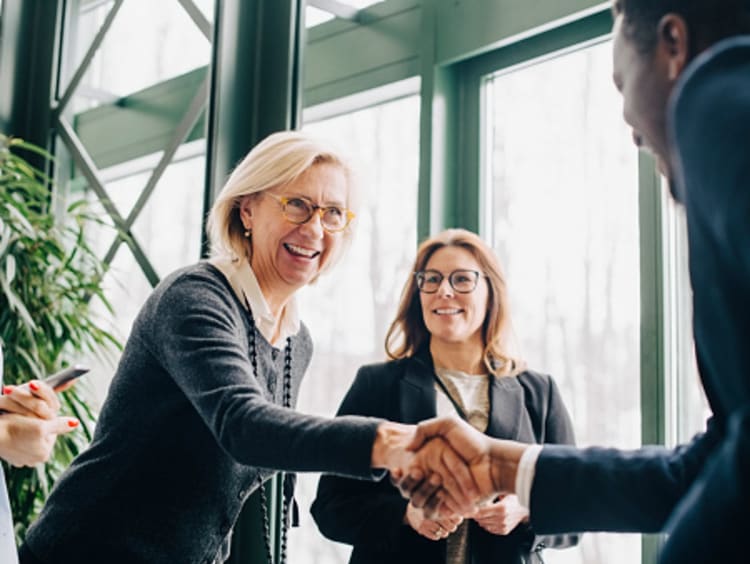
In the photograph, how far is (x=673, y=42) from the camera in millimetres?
1083

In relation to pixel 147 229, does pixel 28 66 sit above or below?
above

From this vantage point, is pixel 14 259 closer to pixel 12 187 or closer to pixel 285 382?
pixel 12 187

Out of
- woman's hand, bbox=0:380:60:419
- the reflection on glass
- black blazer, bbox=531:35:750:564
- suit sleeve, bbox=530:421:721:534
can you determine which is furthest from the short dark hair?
the reflection on glass

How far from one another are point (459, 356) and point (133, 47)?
2.50m

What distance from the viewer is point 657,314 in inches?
106

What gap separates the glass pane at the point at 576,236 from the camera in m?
2.80

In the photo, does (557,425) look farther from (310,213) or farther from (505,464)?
(505,464)

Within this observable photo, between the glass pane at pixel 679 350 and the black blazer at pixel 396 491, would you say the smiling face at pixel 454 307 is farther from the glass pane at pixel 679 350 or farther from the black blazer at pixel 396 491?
the glass pane at pixel 679 350

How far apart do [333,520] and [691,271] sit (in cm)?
164

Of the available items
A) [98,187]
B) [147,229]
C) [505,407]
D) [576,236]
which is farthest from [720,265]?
[98,187]

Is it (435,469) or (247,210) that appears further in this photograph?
(247,210)

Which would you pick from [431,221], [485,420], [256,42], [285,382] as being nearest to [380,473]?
[285,382]

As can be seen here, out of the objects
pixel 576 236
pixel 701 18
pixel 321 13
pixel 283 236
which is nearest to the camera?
pixel 701 18

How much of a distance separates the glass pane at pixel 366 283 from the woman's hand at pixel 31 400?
1.52m
